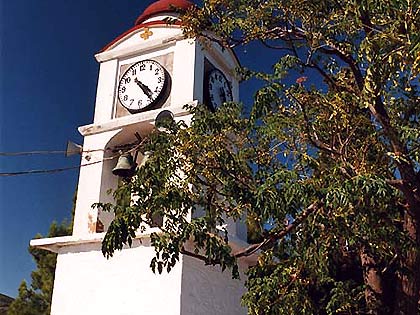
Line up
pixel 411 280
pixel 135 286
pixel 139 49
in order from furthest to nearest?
pixel 139 49 → pixel 135 286 → pixel 411 280

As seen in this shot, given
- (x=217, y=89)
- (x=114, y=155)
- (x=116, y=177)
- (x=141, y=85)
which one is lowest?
(x=116, y=177)

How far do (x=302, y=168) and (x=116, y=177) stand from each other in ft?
12.8

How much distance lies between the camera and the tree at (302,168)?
190 inches

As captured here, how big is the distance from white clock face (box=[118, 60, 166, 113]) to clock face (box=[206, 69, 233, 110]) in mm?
772

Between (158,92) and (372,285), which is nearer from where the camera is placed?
(372,285)

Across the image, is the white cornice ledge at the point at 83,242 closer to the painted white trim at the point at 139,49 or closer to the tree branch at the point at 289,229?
the tree branch at the point at 289,229

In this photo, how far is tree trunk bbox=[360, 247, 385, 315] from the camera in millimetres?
5398

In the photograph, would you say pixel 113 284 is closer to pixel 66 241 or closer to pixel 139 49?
pixel 66 241

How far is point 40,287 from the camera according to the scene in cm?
1109

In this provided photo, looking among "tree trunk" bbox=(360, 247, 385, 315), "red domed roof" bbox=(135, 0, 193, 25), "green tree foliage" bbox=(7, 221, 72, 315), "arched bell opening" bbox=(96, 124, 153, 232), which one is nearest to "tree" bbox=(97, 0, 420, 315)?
"tree trunk" bbox=(360, 247, 385, 315)

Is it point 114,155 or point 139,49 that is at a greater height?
point 139,49

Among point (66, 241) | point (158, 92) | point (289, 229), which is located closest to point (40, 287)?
point (66, 241)

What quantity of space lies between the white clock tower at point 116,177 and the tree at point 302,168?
5.23 feet

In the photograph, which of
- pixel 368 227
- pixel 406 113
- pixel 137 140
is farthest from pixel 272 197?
pixel 137 140
